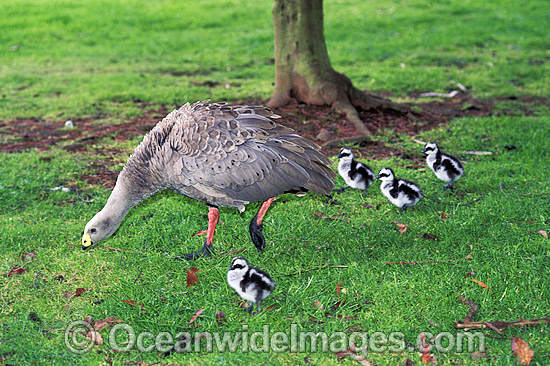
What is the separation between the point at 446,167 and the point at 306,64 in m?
3.94

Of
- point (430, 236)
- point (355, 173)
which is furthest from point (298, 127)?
point (430, 236)

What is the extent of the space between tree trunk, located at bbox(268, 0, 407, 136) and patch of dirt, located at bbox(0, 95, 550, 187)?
222 mm

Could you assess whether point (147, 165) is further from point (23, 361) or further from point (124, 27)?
point (124, 27)

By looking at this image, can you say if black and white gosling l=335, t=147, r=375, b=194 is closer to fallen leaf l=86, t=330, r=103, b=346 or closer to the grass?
the grass

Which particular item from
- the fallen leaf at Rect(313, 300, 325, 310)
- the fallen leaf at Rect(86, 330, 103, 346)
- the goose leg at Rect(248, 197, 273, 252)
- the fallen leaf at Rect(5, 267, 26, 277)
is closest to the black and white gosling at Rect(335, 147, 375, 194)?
the goose leg at Rect(248, 197, 273, 252)

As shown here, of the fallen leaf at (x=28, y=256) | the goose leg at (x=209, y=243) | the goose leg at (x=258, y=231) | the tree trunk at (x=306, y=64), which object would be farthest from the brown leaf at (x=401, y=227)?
the fallen leaf at (x=28, y=256)

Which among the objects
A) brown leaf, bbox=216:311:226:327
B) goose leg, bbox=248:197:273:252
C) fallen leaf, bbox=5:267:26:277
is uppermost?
goose leg, bbox=248:197:273:252

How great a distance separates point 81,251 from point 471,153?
6200mm

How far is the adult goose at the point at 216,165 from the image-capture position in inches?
Result: 220

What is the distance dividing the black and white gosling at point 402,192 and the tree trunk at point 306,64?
317 cm

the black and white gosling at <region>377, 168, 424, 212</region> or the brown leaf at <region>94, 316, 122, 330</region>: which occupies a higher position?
the black and white gosling at <region>377, 168, 424, 212</region>

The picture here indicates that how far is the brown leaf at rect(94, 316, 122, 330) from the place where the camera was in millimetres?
4905

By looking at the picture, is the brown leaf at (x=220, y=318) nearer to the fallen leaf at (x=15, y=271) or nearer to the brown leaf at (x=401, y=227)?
the fallen leaf at (x=15, y=271)

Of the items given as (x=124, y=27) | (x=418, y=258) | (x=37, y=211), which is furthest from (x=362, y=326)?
(x=124, y=27)
